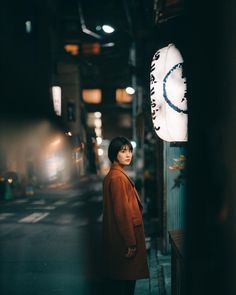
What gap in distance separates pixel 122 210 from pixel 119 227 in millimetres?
204

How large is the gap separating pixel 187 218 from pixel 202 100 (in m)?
0.55

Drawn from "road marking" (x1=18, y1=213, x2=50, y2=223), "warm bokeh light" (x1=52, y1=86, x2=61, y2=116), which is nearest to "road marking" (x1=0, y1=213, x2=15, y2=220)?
"road marking" (x1=18, y1=213, x2=50, y2=223)

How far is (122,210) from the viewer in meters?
4.75

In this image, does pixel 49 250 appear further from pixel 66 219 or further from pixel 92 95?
pixel 92 95

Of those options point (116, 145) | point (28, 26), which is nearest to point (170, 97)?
point (116, 145)

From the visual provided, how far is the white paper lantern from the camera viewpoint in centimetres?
493

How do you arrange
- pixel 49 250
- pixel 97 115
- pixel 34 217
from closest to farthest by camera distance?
pixel 49 250 < pixel 34 217 < pixel 97 115

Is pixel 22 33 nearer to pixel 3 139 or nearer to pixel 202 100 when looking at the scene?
pixel 3 139

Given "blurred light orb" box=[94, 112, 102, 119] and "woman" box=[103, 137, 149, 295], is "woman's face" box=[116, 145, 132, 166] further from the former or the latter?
"blurred light orb" box=[94, 112, 102, 119]

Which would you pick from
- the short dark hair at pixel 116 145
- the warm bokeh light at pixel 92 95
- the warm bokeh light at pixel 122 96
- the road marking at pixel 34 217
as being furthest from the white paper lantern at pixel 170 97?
the warm bokeh light at pixel 92 95

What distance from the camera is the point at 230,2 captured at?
83.4 inches

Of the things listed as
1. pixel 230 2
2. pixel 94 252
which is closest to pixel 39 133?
pixel 94 252

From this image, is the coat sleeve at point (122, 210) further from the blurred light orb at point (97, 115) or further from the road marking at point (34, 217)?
the blurred light orb at point (97, 115)

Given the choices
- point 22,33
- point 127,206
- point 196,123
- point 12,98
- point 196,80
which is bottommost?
point 127,206
